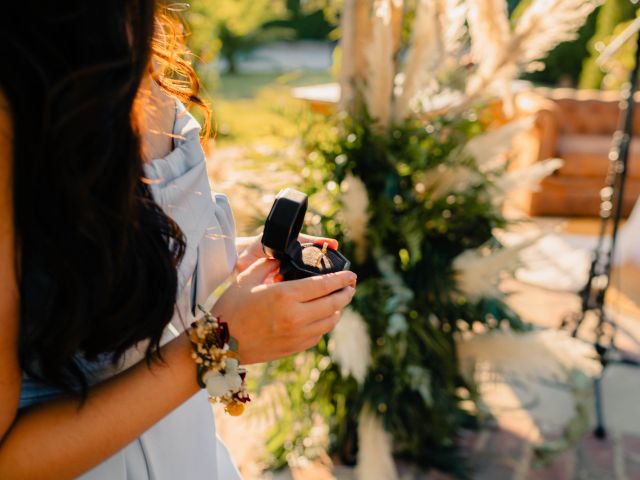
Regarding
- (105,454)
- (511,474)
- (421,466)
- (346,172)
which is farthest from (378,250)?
(105,454)

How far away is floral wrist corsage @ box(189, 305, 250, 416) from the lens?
2.56 ft

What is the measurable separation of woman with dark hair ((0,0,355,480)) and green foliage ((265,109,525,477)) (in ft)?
3.50

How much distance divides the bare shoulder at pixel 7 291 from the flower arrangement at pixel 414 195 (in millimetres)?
1157

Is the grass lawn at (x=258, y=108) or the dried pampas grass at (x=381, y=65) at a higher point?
the dried pampas grass at (x=381, y=65)

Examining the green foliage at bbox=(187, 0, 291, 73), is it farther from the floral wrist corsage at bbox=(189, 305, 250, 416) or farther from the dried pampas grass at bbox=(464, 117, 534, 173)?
the floral wrist corsage at bbox=(189, 305, 250, 416)

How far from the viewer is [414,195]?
206 centimetres

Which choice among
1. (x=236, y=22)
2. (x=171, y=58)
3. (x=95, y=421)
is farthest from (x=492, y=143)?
(x=236, y=22)

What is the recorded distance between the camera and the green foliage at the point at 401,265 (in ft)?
6.36

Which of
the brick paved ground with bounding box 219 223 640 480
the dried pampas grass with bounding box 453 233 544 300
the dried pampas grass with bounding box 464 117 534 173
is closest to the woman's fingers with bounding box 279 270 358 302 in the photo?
the dried pampas grass with bounding box 453 233 544 300

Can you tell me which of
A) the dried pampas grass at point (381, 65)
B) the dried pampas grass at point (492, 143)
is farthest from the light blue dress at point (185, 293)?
the dried pampas grass at point (492, 143)

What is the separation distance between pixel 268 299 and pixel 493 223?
1.43 m

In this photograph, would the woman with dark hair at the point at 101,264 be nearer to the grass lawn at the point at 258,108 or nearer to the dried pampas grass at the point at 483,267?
the grass lawn at the point at 258,108

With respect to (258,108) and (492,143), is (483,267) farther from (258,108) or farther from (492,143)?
(258,108)

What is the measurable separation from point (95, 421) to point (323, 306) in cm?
29
